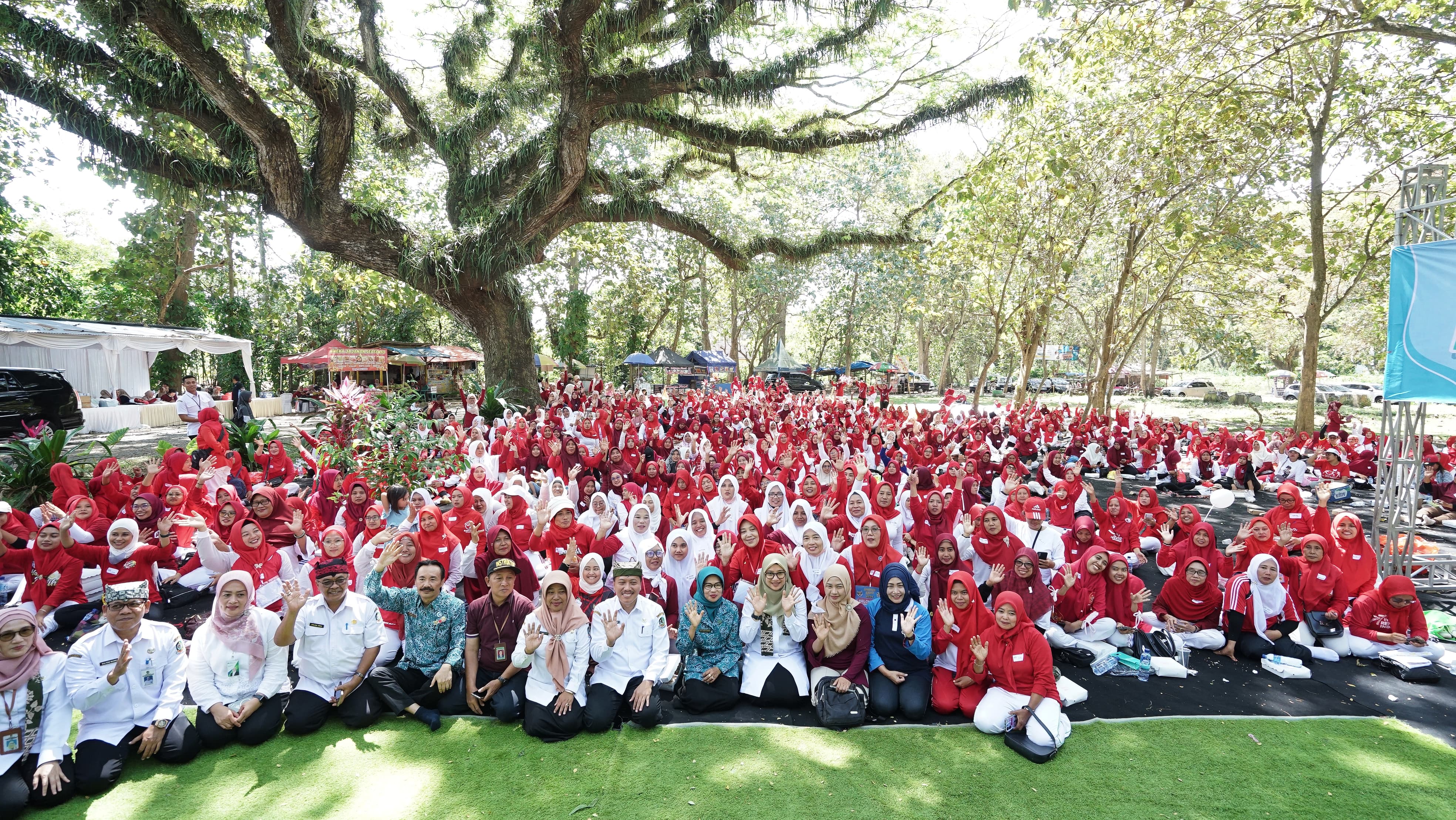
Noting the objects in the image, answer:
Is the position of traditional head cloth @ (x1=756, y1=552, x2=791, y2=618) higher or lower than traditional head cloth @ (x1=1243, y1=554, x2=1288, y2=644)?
higher

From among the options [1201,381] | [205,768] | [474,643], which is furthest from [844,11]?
[1201,381]

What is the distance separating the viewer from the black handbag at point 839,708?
13.3 ft

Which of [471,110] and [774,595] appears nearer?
[774,595]

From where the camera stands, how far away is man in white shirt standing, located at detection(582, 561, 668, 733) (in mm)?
4051

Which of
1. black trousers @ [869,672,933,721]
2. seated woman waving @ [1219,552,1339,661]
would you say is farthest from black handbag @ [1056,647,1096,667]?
black trousers @ [869,672,933,721]

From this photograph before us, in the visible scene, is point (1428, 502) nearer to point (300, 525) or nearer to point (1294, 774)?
point (1294, 774)

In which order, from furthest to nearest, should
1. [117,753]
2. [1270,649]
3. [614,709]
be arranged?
[1270,649]
[614,709]
[117,753]

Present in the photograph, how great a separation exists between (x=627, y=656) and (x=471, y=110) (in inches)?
455

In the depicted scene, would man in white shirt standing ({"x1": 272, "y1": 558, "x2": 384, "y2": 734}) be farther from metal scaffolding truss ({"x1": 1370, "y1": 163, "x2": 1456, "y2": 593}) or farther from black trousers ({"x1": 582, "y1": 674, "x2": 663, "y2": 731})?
metal scaffolding truss ({"x1": 1370, "y1": 163, "x2": 1456, "y2": 593})

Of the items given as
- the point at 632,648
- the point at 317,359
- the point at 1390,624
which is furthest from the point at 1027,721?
the point at 317,359

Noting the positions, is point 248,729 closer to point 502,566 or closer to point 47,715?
point 47,715

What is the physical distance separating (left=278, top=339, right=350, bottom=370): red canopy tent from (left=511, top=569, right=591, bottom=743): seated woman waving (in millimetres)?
19609

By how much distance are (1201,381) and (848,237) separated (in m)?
40.7

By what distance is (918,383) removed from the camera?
143ft
